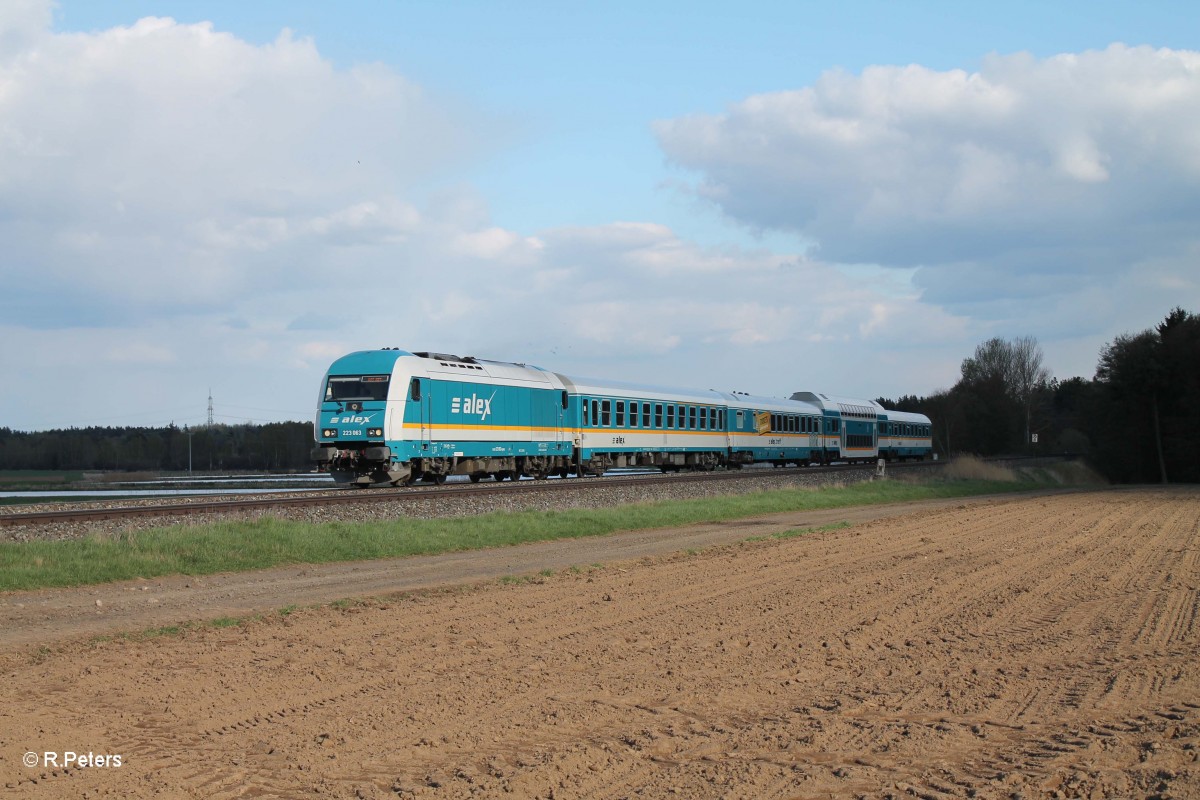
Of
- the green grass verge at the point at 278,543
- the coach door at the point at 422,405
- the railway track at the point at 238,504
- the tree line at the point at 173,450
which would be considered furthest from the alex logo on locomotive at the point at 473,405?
the tree line at the point at 173,450

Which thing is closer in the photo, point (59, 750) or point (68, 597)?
point (59, 750)

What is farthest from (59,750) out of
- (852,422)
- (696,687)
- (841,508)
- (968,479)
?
(852,422)

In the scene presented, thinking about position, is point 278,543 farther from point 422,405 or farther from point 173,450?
point 173,450

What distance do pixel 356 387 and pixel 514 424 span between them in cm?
688

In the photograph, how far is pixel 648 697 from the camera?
7.82 m

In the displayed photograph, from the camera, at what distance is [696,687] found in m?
8.12

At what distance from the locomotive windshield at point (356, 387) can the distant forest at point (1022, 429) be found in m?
21.6

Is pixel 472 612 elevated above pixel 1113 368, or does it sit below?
below

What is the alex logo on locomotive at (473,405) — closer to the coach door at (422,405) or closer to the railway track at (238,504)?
the coach door at (422,405)

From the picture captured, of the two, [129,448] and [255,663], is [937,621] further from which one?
[129,448]

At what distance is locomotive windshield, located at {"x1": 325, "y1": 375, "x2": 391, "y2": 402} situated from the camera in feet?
90.3

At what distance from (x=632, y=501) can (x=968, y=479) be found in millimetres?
25848

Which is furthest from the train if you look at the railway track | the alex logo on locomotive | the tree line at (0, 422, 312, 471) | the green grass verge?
the tree line at (0, 422, 312, 471)

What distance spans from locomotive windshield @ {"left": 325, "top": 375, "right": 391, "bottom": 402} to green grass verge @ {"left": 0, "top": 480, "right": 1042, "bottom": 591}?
598 cm
